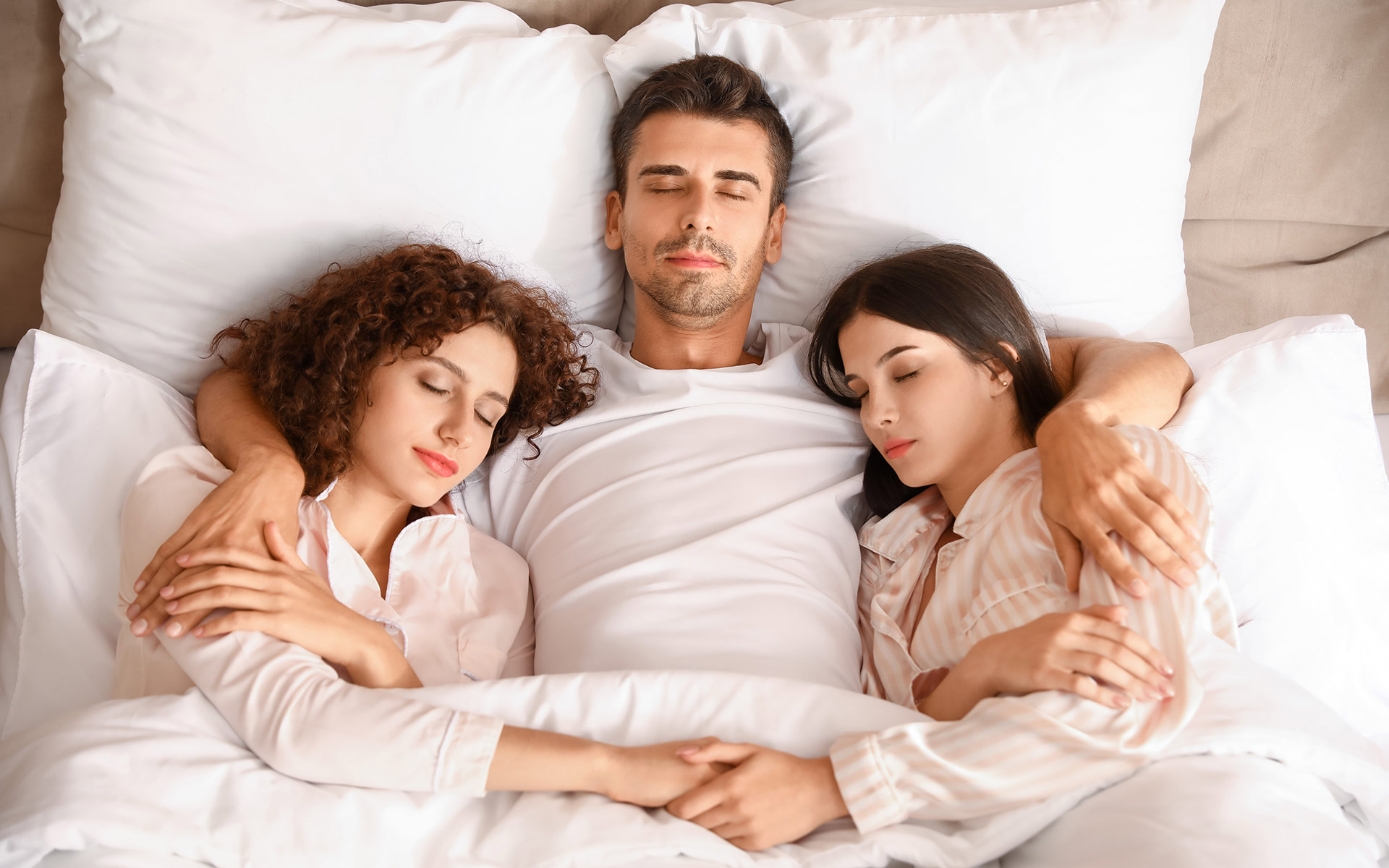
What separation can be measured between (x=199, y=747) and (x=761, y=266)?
1494mm

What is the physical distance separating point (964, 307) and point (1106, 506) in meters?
0.53

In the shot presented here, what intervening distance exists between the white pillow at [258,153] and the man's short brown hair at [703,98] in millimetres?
165

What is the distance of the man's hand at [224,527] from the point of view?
141 cm

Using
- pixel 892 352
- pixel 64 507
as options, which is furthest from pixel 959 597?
pixel 64 507

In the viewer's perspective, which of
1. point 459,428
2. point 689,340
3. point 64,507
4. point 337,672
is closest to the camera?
point 337,672

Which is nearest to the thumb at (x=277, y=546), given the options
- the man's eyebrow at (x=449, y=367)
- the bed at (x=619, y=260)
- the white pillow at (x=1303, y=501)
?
the bed at (x=619, y=260)

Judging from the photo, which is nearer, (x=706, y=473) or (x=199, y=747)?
(x=199, y=747)

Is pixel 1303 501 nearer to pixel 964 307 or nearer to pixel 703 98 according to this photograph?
pixel 964 307

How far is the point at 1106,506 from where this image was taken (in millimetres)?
1428

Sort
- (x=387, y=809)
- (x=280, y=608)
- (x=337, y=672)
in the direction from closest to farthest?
(x=387, y=809), (x=280, y=608), (x=337, y=672)

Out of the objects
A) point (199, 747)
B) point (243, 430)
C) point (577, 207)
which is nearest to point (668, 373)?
point (577, 207)

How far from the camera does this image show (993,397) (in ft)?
5.98

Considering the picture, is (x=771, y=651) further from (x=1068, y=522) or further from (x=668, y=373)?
(x=668, y=373)

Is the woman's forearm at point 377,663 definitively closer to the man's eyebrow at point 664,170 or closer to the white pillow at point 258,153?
the white pillow at point 258,153
